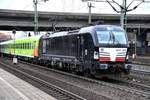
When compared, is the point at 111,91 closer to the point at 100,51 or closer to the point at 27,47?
the point at 100,51

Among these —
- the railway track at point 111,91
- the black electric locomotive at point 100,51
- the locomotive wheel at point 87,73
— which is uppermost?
the black electric locomotive at point 100,51

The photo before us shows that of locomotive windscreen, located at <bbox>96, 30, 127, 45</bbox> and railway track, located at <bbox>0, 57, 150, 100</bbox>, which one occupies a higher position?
locomotive windscreen, located at <bbox>96, 30, 127, 45</bbox>

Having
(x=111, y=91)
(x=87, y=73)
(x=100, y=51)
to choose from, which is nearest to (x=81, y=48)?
(x=87, y=73)

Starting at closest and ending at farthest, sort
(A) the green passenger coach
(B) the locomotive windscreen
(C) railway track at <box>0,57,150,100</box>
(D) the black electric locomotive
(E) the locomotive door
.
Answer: (C) railway track at <box>0,57,150,100</box>
(D) the black electric locomotive
(B) the locomotive windscreen
(E) the locomotive door
(A) the green passenger coach

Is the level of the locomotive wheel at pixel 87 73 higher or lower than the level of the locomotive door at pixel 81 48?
lower

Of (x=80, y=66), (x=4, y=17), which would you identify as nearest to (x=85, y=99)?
(x=80, y=66)

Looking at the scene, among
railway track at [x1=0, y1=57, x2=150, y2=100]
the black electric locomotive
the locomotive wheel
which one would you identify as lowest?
railway track at [x1=0, y1=57, x2=150, y2=100]

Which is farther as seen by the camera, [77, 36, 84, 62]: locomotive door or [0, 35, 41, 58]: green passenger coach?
[0, 35, 41, 58]: green passenger coach

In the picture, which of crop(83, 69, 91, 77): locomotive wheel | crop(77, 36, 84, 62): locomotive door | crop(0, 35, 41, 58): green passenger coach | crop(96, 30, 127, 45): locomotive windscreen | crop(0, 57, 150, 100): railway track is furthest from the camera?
crop(0, 35, 41, 58): green passenger coach

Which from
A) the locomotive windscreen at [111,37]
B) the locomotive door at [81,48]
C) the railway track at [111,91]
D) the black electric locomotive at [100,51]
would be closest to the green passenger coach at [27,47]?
the black electric locomotive at [100,51]

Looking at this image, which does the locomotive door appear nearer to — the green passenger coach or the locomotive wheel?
the locomotive wheel

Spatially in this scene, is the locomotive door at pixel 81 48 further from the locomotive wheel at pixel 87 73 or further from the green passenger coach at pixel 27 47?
the green passenger coach at pixel 27 47

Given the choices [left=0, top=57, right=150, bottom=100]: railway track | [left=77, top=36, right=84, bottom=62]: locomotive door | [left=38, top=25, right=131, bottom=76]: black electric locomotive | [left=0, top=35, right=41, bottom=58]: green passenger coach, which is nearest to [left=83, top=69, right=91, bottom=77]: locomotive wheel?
[left=38, top=25, right=131, bottom=76]: black electric locomotive

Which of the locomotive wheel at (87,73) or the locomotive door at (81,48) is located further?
the locomotive door at (81,48)
